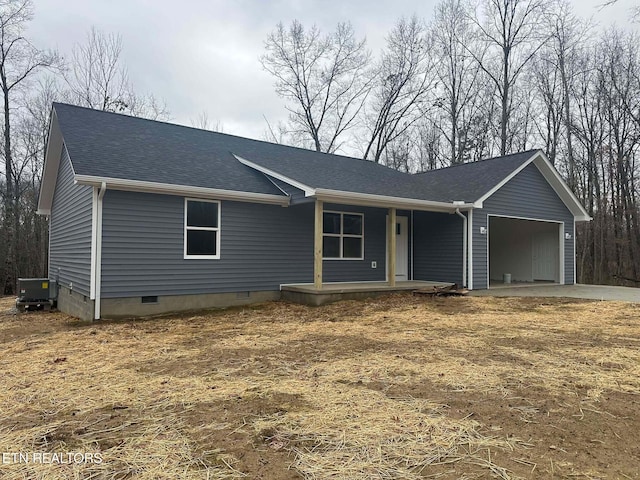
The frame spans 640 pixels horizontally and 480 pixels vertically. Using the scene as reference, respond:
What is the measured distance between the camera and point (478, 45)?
76.2 ft

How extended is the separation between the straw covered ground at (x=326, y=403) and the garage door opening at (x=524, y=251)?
28.6ft

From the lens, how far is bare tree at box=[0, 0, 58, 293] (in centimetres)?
1892

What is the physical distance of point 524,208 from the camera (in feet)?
43.1

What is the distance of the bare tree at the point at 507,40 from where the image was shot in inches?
864

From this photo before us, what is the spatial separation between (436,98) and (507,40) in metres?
4.32

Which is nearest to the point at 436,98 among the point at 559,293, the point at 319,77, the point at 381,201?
the point at 319,77

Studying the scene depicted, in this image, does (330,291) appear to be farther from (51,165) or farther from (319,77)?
(319,77)

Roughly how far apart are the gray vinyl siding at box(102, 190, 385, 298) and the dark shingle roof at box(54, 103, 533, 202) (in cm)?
56

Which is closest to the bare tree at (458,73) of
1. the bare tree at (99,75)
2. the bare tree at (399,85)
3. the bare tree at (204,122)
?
the bare tree at (399,85)

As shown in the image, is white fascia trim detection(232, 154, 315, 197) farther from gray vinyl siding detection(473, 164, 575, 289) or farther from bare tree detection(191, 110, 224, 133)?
bare tree detection(191, 110, 224, 133)

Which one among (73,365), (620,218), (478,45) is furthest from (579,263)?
(73,365)

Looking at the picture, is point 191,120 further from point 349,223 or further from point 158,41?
point 349,223

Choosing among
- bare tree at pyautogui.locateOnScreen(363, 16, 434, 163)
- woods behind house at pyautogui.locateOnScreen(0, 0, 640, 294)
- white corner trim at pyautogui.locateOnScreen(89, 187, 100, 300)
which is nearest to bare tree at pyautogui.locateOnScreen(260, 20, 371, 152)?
woods behind house at pyautogui.locateOnScreen(0, 0, 640, 294)

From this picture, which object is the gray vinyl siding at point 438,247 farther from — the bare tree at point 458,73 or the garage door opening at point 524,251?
the bare tree at point 458,73
